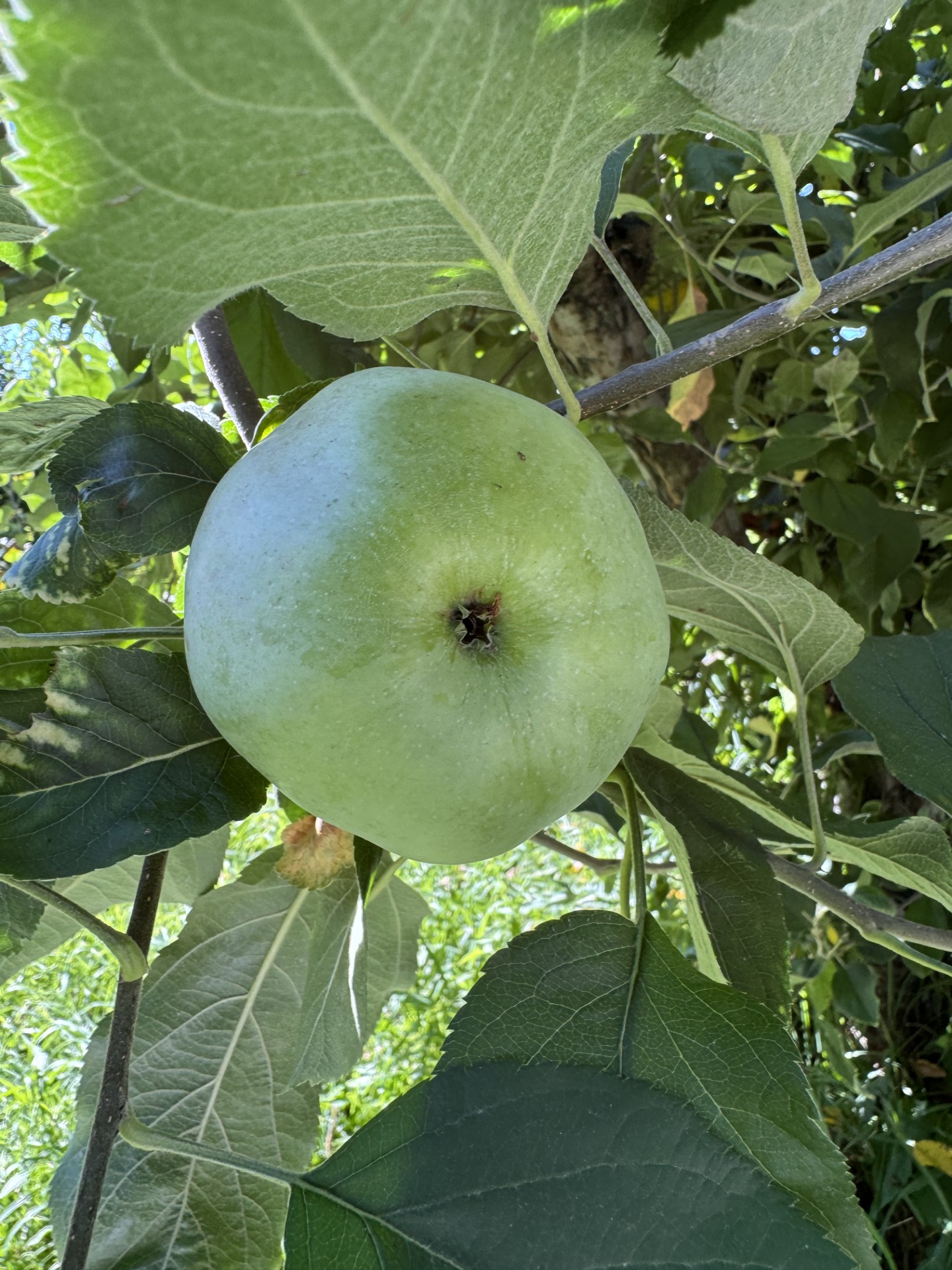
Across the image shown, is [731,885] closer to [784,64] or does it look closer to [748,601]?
[748,601]

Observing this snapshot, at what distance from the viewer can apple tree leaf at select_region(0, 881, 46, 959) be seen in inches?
21.4

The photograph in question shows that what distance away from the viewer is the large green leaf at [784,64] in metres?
0.31

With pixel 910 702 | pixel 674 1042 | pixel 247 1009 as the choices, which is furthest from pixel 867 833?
pixel 247 1009

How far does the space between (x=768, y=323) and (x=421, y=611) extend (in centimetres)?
22

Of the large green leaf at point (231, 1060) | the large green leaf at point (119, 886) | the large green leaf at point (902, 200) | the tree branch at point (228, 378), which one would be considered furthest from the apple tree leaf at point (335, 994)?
the large green leaf at point (902, 200)

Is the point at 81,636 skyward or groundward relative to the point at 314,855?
skyward

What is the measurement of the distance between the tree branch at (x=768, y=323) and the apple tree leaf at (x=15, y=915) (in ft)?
1.34

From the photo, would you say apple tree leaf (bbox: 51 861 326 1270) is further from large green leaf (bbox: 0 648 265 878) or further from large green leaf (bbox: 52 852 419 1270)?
large green leaf (bbox: 0 648 265 878)

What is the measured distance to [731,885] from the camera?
0.60 metres

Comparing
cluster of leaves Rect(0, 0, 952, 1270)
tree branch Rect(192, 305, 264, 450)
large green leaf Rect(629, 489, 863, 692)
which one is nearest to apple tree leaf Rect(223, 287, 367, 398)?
cluster of leaves Rect(0, 0, 952, 1270)

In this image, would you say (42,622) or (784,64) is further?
(42,622)

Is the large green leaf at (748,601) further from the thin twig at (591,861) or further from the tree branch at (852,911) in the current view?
the thin twig at (591,861)

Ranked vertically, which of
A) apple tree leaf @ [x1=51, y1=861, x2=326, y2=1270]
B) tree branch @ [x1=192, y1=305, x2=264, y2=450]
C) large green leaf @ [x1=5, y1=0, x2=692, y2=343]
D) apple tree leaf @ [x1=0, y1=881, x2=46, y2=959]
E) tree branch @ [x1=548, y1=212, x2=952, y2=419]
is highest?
large green leaf @ [x1=5, y1=0, x2=692, y2=343]

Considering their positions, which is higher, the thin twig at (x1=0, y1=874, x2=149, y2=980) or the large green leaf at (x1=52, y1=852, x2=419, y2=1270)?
the thin twig at (x1=0, y1=874, x2=149, y2=980)
